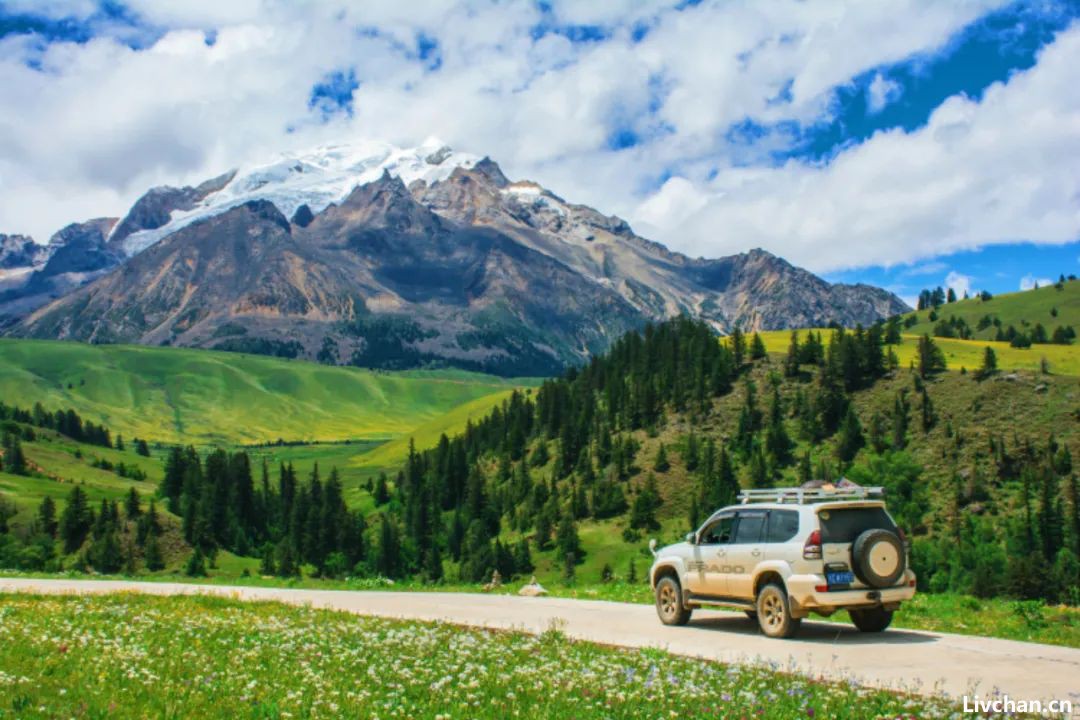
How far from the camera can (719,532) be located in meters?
23.3

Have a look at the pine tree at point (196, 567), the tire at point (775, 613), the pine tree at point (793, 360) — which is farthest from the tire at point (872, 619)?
the pine tree at point (793, 360)

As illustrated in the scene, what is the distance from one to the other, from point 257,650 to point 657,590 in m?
11.8

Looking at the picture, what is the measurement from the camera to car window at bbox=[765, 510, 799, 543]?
2092 centimetres

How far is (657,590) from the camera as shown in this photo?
24953mm

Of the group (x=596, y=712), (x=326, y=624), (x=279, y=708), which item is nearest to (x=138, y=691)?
(x=279, y=708)

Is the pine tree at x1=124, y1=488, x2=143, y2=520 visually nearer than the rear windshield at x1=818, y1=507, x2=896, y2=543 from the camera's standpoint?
No

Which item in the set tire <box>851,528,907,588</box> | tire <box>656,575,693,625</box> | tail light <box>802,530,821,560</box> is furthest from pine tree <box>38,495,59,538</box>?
tire <box>851,528,907,588</box>

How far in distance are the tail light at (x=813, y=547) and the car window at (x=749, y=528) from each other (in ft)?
5.99

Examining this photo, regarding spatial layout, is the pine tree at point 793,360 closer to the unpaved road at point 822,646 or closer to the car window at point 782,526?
the unpaved road at point 822,646

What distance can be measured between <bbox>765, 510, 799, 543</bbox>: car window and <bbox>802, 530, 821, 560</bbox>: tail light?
0.57 meters

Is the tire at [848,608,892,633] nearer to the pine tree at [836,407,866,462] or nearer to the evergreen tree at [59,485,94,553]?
the evergreen tree at [59,485,94,553]

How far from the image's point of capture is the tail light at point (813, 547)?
65.8 ft

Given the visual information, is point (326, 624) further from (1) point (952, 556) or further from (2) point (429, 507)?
(2) point (429, 507)

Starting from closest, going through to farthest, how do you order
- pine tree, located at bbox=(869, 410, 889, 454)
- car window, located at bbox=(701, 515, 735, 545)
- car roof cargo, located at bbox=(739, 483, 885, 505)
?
car roof cargo, located at bbox=(739, 483, 885, 505) < car window, located at bbox=(701, 515, 735, 545) < pine tree, located at bbox=(869, 410, 889, 454)
